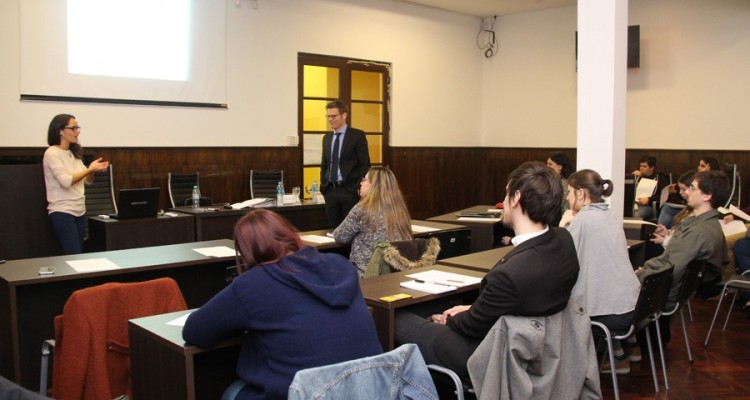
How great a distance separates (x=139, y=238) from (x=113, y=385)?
124 inches

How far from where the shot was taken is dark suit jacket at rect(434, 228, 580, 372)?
250cm

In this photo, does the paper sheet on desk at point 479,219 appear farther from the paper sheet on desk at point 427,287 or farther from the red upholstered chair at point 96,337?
the red upholstered chair at point 96,337

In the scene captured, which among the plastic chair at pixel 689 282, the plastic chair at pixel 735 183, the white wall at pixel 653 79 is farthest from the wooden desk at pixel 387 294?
the white wall at pixel 653 79

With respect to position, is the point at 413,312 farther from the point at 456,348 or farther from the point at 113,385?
the point at 113,385

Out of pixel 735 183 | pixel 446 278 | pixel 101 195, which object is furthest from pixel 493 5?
pixel 446 278

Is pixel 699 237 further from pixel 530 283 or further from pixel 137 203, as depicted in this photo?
pixel 137 203

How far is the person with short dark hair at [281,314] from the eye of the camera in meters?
2.23

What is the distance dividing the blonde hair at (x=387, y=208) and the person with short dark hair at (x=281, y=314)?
194 cm

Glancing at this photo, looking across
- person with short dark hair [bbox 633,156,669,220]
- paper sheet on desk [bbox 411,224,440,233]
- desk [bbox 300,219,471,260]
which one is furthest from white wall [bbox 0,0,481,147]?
paper sheet on desk [bbox 411,224,440,233]

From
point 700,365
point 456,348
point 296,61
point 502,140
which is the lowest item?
point 700,365

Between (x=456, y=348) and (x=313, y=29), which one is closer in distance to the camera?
(x=456, y=348)

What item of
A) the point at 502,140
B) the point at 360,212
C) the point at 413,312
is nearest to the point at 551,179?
the point at 413,312

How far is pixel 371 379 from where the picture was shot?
2096 millimetres

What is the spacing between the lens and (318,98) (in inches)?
375
